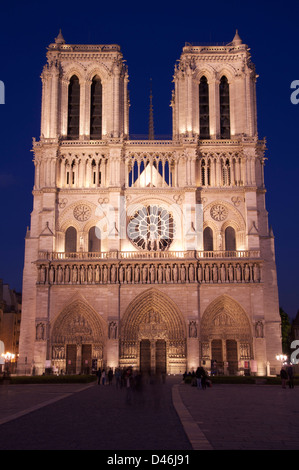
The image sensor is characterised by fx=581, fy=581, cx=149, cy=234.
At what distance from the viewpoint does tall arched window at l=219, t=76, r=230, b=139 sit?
173 ft

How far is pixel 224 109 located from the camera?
52969 mm

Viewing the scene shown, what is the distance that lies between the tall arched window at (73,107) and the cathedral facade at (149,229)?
9 centimetres

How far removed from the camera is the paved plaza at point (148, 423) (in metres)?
12.3

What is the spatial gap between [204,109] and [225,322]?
1959 cm

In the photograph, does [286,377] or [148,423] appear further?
[286,377]

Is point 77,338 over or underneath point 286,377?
over

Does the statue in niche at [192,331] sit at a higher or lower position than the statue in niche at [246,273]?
lower

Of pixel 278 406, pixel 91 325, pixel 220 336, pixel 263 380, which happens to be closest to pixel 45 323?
pixel 91 325

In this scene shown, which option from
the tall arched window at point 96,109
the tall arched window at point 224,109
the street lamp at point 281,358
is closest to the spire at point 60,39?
the tall arched window at point 96,109

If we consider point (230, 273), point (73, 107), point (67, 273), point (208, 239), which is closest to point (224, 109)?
point (208, 239)

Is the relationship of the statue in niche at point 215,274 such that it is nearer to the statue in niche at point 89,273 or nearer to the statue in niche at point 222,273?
the statue in niche at point 222,273

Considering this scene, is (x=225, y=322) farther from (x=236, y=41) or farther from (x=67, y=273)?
(x=236, y=41)
